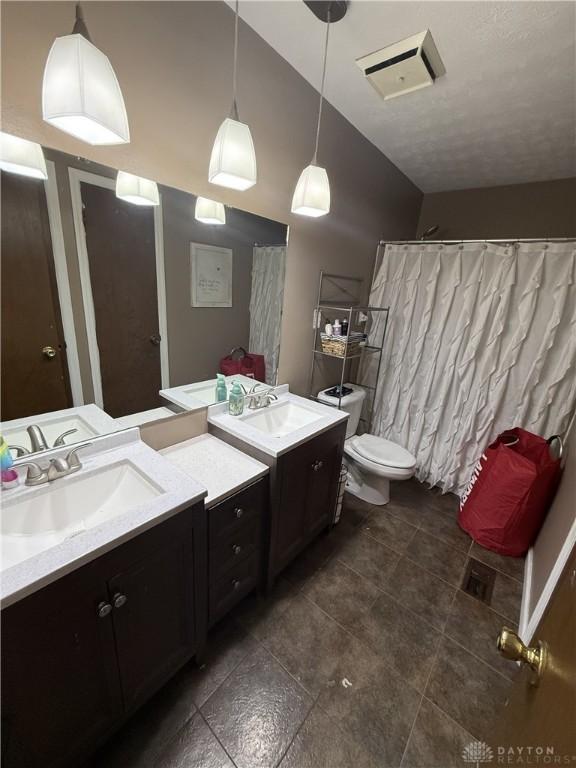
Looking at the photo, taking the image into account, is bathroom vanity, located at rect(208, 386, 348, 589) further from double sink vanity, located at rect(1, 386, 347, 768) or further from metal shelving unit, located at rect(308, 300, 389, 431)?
metal shelving unit, located at rect(308, 300, 389, 431)

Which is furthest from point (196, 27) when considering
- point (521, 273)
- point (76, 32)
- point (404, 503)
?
point (404, 503)

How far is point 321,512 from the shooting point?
1.73m

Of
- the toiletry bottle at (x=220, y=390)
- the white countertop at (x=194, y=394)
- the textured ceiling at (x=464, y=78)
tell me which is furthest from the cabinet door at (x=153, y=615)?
the textured ceiling at (x=464, y=78)

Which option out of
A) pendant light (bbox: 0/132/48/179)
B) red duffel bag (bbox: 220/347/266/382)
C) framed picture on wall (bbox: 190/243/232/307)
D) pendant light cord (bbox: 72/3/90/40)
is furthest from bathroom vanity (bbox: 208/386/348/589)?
pendant light cord (bbox: 72/3/90/40)

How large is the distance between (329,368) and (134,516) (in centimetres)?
176

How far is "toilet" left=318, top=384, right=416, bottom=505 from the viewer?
2.02m

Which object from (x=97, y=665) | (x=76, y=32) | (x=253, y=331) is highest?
(x=76, y=32)

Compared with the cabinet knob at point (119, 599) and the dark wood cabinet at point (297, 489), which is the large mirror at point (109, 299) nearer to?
the dark wood cabinet at point (297, 489)

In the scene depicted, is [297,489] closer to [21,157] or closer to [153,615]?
[153,615]

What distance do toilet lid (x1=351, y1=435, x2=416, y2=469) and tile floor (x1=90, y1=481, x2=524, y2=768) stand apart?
54cm

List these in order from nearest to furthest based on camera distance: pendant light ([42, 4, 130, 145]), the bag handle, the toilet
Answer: pendant light ([42, 4, 130, 145]) < the bag handle < the toilet

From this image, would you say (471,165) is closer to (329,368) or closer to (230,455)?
(329,368)

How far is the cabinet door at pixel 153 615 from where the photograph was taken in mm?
862

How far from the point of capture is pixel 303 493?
151 cm
